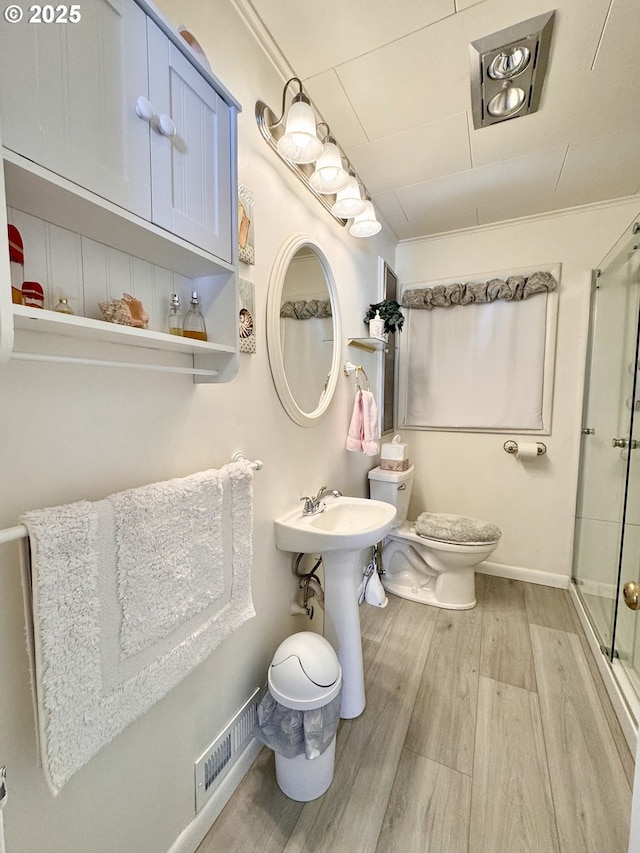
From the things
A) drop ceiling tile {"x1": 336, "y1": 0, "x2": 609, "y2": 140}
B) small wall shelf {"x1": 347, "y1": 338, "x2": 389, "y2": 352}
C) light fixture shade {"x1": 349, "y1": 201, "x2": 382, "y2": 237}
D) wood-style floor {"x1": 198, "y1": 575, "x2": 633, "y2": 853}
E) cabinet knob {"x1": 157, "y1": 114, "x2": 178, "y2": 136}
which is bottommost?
wood-style floor {"x1": 198, "y1": 575, "x2": 633, "y2": 853}

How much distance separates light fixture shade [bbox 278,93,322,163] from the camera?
114cm

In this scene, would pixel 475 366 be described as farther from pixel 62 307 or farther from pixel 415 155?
pixel 62 307

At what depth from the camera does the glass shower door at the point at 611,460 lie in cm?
165

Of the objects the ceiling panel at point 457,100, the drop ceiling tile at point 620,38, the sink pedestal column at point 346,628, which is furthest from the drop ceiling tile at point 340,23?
the sink pedestal column at point 346,628

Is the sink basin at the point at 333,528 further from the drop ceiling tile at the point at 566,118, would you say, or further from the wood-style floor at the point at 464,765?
the drop ceiling tile at the point at 566,118

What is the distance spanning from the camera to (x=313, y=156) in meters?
1.22

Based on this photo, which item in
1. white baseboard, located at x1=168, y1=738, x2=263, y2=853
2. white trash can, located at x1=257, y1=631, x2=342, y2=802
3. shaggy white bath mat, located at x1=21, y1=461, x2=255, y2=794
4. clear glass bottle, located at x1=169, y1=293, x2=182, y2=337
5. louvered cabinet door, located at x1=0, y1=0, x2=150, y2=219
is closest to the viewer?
louvered cabinet door, located at x1=0, y1=0, x2=150, y2=219

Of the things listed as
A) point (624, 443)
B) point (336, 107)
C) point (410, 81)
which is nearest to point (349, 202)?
point (336, 107)

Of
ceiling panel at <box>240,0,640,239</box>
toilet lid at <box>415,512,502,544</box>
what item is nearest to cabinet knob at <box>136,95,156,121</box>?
ceiling panel at <box>240,0,640,239</box>

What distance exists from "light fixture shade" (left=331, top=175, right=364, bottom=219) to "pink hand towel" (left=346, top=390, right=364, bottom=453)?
0.87m

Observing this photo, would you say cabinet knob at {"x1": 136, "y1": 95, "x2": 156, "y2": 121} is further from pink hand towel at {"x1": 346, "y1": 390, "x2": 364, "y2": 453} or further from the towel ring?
pink hand towel at {"x1": 346, "y1": 390, "x2": 364, "y2": 453}

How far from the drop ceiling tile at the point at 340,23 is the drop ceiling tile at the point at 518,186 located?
89 centimetres

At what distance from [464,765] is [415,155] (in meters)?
2.55

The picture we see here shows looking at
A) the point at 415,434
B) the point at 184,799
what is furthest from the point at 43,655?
the point at 415,434
